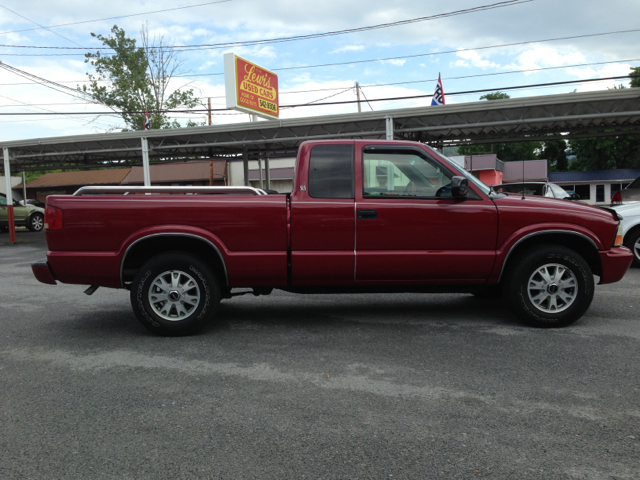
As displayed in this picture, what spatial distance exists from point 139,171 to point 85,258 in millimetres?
46402

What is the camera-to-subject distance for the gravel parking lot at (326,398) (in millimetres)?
2680

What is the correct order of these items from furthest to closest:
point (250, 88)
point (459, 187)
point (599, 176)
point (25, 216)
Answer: point (599, 176) → point (250, 88) → point (25, 216) → point (459, 187)

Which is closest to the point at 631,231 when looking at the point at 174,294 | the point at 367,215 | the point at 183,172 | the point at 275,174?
the point at 367,215

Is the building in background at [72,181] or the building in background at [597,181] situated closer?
the building in background at [72,181]

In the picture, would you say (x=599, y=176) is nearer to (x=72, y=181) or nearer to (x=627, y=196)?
(x=627, y=196)

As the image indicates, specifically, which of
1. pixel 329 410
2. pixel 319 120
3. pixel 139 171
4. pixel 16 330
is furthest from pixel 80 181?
pixel 329 410

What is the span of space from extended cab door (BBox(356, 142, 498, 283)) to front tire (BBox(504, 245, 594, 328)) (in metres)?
0.35

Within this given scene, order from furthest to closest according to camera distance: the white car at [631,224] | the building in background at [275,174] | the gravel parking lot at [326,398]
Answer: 1. the building in background at [275,174]
2. the white car at [631,224]
3. the gravel parking lot at [326,398]

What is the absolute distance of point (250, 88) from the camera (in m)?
26.9

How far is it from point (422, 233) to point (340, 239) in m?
0.81

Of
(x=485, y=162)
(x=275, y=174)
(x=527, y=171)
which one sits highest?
(x=485, y=162)

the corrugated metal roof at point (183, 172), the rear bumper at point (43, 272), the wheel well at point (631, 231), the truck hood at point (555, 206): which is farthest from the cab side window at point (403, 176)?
the corrugated metal roof at point (183, 172)

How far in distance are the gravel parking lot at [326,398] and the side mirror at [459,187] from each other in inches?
53.0

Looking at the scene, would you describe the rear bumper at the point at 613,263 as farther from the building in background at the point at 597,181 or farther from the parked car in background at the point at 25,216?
the building in background at the point at 597,181
